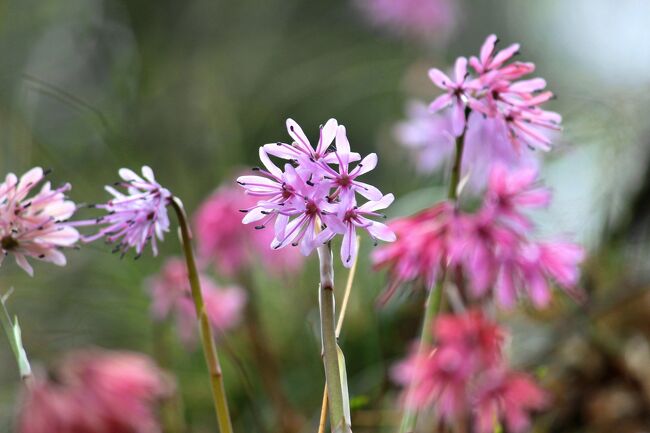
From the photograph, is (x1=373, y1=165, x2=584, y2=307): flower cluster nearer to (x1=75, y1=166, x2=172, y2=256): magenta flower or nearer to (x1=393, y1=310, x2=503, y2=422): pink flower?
(x1=393, y1=310, x2=503, y2=422): pink flower

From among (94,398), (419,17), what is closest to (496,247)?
(94,398)

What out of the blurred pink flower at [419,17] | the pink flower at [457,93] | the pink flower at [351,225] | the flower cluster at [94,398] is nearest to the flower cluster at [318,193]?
the pink flower at [351,225]

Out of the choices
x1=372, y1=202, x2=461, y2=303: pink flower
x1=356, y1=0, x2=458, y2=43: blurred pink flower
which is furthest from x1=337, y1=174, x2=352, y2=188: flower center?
x1=356, y1=0, x2=458, y2=43: blurred pink flower

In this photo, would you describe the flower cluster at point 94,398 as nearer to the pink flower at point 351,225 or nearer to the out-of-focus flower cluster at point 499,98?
the pink flower at point 351,225

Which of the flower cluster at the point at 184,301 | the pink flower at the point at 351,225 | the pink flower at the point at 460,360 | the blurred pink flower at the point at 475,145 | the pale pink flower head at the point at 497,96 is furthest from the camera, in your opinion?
the flower cluster at the point at 184,301

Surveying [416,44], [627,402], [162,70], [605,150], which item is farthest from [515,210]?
[162,70]

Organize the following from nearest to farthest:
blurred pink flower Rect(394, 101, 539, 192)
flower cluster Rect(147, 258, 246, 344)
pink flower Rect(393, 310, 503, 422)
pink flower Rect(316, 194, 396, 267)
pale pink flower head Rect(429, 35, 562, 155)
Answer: pink flower Rect(316, 194, 396, 267) → pale pink flower head Rect(429, 35, 562, 155) → blurred pink flower Rect(394, 101, 539, 192) → pink flower Rect(393, 310, 503, 422) → flower cluster Rect(147, 258, 246, 344)

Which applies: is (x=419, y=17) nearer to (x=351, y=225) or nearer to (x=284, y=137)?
(x=284, y=137)
